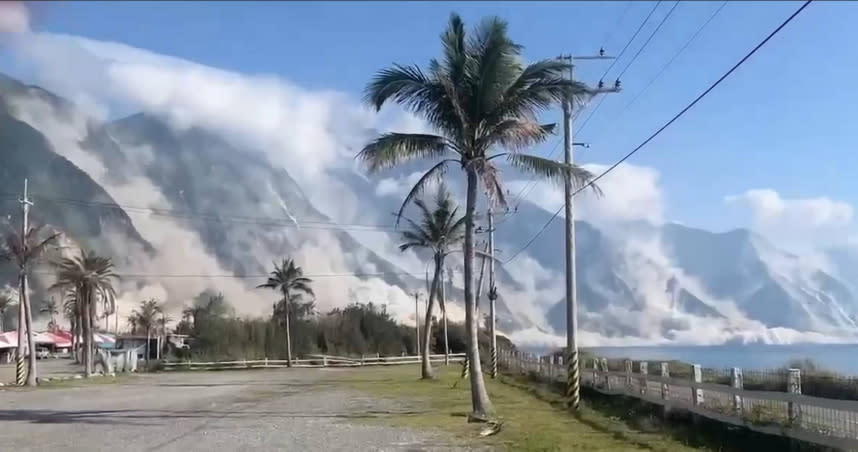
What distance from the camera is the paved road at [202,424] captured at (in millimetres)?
17000

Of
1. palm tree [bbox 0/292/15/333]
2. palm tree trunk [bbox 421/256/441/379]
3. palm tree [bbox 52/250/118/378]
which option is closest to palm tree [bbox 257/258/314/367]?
palm tree [bbox 52/250/118/378]

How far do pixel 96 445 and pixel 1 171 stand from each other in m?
129

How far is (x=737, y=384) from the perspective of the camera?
16.9 m

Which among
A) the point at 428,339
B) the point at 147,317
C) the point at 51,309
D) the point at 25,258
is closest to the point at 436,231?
the point at 428,339

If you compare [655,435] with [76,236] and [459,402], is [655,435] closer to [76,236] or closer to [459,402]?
[459,402]

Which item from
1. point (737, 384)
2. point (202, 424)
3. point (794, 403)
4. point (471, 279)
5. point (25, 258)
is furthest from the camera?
point (25, 258)

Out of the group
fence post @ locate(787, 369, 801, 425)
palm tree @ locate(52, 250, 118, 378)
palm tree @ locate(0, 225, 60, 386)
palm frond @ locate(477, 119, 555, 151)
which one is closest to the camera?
fence post @ locate(787, 369, 801, 425)

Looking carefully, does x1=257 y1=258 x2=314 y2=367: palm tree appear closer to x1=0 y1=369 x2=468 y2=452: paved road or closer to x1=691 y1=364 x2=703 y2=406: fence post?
x1=0 y1=369 x2=468 y2=452: paved road

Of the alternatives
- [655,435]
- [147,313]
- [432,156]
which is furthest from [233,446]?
[147,313]

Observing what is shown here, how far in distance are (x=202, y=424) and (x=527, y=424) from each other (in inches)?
287

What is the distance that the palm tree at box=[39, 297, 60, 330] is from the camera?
420 feet

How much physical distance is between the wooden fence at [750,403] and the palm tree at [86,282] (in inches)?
1439

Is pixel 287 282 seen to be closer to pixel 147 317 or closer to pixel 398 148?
pixel 147 317

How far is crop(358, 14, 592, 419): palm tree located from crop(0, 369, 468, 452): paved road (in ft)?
13.5
